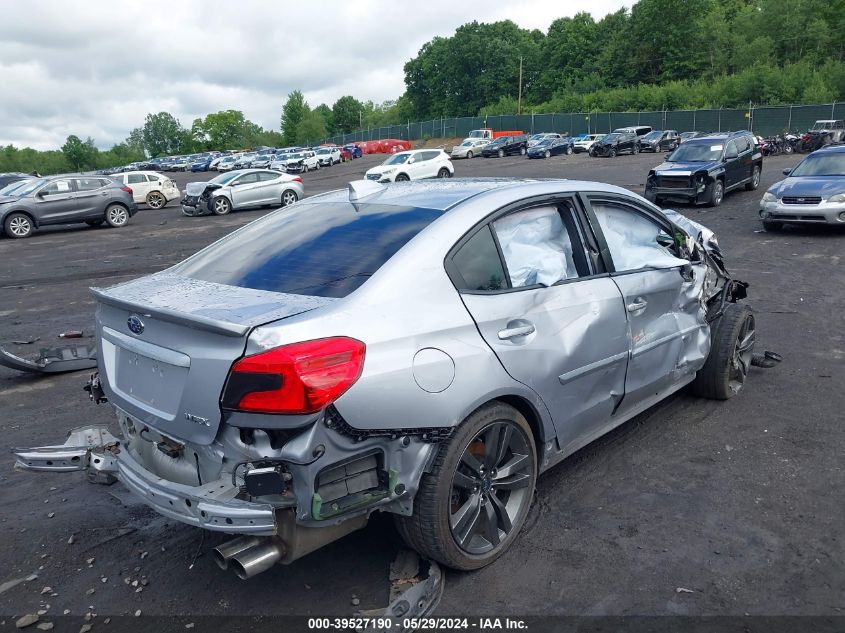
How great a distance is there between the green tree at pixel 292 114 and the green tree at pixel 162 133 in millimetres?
25521

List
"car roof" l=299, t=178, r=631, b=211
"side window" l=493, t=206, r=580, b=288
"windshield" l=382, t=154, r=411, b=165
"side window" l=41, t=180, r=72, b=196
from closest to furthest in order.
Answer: "side window" l=493, t=206, r=580, b=288, "car roof" l=299, t=178, r=631, b=211, "side window" l=41, t=180, r=72, b=196, "windshield" l=382, t=154, r=411, b=165

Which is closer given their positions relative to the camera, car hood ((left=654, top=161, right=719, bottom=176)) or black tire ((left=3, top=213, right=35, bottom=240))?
car hood ((left=654, top=161, right=719, bottom=176))

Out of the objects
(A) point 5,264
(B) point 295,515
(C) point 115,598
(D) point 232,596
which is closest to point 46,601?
(C) point 115,598

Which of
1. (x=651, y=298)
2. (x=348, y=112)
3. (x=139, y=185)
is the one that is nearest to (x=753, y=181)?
(x=651, y=298)

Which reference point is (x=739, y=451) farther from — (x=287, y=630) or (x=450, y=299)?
(x=287, y=630)

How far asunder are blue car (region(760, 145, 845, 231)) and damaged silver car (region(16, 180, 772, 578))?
389 inches

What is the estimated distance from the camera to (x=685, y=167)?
17172 mm

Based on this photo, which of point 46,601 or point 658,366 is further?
point 658,366

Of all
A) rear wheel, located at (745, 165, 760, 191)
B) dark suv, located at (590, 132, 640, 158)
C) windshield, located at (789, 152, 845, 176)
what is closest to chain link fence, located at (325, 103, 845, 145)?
dark suv, located at (590, 132, 640, 158)

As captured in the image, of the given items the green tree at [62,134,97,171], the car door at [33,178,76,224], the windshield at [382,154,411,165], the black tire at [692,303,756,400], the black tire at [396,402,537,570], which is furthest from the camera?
the green tree at [62,134,97,171]

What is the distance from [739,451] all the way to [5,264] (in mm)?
14775

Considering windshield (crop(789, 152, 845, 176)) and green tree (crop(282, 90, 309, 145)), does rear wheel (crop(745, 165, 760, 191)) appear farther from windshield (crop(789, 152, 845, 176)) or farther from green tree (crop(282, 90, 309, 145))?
green tree (crop(282, 90, 309, 145))

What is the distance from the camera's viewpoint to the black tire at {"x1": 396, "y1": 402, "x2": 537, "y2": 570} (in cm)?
295

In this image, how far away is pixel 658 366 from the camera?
427cm
